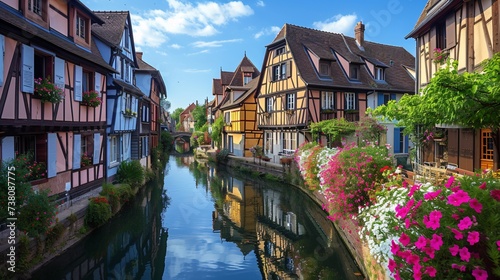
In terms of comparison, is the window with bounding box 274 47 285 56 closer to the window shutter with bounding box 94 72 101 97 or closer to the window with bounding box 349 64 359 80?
the window with bounding box 349 64 359 80

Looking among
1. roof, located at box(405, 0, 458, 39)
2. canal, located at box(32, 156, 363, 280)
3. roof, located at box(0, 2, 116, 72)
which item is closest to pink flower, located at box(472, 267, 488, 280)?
canal, located at box(32, 156, 363, 280)

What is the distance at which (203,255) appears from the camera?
958 centimetres

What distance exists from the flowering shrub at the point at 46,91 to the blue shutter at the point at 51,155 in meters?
1.26

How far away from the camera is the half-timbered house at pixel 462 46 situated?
894 centimetres

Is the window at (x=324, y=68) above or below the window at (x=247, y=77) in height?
below

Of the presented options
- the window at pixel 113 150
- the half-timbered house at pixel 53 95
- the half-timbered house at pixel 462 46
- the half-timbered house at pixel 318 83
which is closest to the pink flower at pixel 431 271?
the half-timbered house at pixel 462 46

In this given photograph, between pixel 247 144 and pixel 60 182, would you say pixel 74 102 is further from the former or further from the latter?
pixel 247 144

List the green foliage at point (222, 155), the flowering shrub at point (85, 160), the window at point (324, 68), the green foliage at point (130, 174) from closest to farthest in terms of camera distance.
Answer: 1. the flowering shrub at point (85, 160)
2. the green foliage at point (130, 174)
3. the window at point (324, 68)
4. the green foliage at point (222, 155)

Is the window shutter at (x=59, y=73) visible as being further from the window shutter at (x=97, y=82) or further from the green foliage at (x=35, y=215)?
the green foliage at (x=35, y=215)

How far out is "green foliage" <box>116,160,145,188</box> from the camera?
608 inches

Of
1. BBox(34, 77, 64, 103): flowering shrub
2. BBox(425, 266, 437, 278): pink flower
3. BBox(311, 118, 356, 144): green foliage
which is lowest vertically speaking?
BBox(425, 266, 437, 278): pink flower

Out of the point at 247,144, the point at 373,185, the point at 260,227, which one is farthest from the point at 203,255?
the point at 247,144

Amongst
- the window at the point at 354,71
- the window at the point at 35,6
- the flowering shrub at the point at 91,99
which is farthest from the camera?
the window at the point at 354,71

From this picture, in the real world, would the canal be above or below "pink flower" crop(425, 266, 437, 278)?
below
